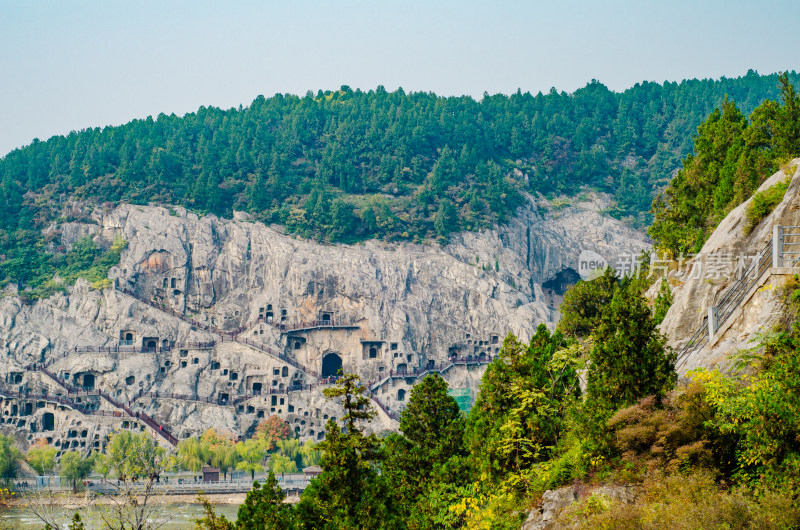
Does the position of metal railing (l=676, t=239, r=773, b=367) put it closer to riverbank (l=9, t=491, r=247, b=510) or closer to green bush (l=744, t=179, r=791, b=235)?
green bush (l=744, t=179, r=791, b=235)

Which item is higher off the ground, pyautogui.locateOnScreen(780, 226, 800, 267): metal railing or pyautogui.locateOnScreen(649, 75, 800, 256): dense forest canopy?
pyautogui.locateOnScreen(649, 75, 800, 256): dense forest canopy

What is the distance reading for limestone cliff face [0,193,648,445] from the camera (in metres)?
68.1

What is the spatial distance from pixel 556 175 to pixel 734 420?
86.4 m

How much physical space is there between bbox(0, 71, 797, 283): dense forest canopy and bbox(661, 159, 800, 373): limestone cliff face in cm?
6084

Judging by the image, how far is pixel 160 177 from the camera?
276 feet

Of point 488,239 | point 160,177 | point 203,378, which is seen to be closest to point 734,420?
point 203,378

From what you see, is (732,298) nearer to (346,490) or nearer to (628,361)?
(628,361)

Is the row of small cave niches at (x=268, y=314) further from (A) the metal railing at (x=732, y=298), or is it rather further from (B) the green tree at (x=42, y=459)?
(A) the metal railing at (x=732, y=298)

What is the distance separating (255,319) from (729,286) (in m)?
57.4

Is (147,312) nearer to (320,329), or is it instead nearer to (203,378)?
(203,378)

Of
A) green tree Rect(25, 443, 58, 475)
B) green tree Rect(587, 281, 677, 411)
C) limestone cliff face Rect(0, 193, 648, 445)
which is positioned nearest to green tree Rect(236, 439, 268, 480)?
limestone cliff face Rect(0, 193, 648, 445)

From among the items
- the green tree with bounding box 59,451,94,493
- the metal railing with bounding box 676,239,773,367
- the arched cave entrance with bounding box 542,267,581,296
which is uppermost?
the arched cave entrance with bounding box 542,267,581,296

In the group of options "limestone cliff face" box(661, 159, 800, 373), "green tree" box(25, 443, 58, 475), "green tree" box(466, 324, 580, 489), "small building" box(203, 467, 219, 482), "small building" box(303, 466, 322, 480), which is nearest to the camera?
"limestone cliff face" box(661, 159, 800, 373)

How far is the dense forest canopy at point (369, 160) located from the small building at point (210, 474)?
26.8 m
